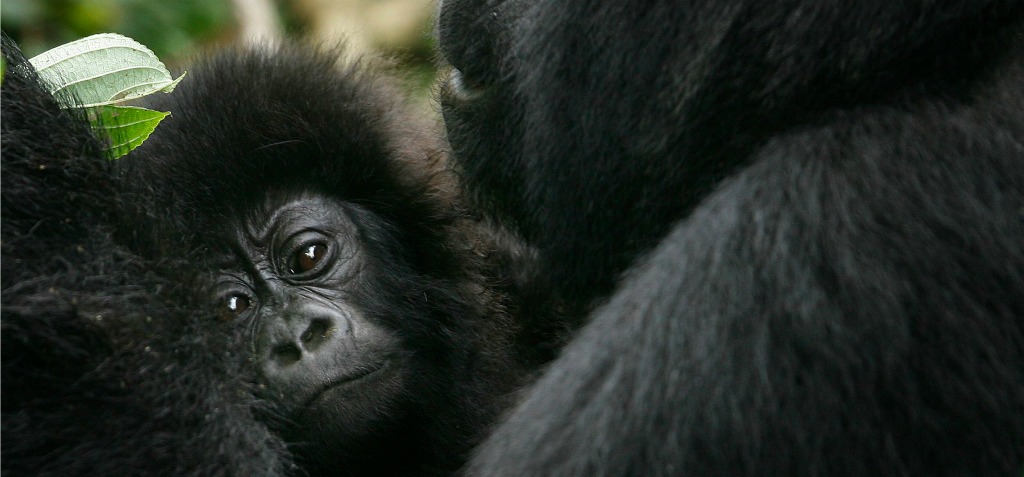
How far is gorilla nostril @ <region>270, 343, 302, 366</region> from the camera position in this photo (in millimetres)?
2428

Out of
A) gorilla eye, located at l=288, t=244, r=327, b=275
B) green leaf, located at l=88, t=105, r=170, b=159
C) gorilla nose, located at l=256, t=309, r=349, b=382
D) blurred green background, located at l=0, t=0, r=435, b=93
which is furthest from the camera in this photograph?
blurred green background, located at l=0, t=0, r=435, b=93

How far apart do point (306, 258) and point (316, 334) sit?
0.75ft

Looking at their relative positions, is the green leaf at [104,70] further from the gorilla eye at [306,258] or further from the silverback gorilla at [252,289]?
the gorilla eye at [306,258]

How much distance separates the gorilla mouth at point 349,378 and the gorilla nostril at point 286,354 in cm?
9

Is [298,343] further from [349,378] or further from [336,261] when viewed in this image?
[336,261]

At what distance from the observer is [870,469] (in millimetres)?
1510

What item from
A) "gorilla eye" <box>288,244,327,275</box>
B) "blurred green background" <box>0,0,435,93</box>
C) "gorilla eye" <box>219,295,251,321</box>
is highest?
"blurred green background" <box>0,0,435,93</box>

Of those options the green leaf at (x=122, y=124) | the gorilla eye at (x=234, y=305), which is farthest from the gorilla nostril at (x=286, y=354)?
the green leaf at (x=122, y=124)

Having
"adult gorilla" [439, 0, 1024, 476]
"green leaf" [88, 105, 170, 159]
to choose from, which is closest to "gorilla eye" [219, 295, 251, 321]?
"green leaf" [88, 105, 170, 159]

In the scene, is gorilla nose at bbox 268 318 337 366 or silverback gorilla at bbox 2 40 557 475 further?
gorilla nose at bbox 268 318 337 366

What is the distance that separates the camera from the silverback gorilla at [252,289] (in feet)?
6.04

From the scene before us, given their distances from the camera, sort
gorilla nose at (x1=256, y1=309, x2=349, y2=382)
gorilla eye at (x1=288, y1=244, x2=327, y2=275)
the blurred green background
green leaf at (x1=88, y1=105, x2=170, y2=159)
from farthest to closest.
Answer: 1. the blurred green background
2. gorilla eye at (x1=288, y1=244, x2=327, y2=275)
3. gorilla nose at (x1=256, y1=309, x2=349, y2=382)
4. green leaf at (x1=88, y1=105, x2=170, y2=159)

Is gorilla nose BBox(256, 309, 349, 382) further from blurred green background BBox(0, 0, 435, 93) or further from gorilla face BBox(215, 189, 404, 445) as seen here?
blurred green background BBox(0, 0, 435, 93)

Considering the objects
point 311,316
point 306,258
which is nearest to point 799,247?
point 311,316
